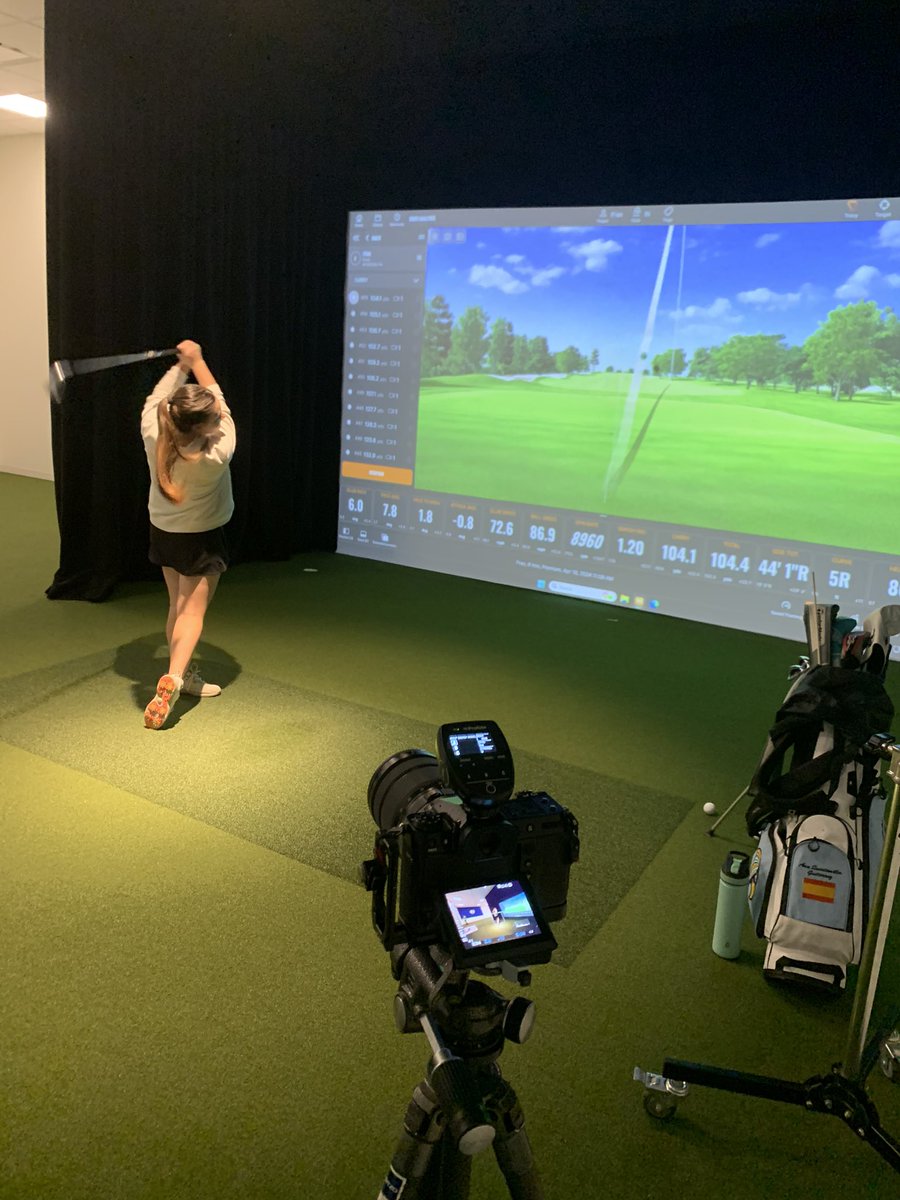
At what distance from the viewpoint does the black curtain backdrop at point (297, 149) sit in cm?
Result: 436

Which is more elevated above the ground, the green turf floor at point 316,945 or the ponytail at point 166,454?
the ponytail at point 166,454

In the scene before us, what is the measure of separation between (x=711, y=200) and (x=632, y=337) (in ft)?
2.52

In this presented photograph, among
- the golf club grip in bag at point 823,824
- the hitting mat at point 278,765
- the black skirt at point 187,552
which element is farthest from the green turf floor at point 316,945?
the black skirt at point 187,552

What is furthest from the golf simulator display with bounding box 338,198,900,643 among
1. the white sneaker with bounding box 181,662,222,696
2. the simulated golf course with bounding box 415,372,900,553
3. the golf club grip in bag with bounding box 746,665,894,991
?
the golf club grip in bag with bounding box 746,665,894,991

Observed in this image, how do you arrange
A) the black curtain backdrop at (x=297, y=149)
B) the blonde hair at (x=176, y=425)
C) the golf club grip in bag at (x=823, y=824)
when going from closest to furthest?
the golf club grip in bag at (x=823, y=824) → the blonde hair at (x=176, y=425) → the black curtain backdrop at (x=297, y=149)

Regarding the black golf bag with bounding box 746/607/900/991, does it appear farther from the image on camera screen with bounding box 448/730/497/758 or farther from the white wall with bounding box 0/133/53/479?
the white wall with bounding box 0/133/53/479

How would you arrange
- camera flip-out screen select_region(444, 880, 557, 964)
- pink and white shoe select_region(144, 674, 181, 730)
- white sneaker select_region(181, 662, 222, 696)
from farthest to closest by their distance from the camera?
white sneaker select_region(181, 662, 222, 696) → pink and white shoe select_region(144, 674, 181, 730) → camera flip-out screen select_region(444, 880, 557, 964)

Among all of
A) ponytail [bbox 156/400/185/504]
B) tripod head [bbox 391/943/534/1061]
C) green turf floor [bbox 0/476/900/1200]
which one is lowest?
green turf floor [bbox 0/476/900/1200]

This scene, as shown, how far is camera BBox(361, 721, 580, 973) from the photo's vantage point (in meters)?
0.97

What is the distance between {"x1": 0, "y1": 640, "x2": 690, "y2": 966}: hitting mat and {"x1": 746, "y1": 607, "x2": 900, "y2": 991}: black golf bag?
469 mm

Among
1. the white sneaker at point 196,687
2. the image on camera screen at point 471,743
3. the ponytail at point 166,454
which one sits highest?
the ponytail at point 166,454

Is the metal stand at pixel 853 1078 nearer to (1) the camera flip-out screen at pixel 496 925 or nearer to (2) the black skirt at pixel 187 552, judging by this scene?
(1) the camera flip-out screen at pixel 496 925

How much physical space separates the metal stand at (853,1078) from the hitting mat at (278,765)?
0.48 meters

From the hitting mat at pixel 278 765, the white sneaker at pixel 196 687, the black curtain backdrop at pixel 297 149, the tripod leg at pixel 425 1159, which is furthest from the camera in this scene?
the black curtain backdrop at pixel 297 149
